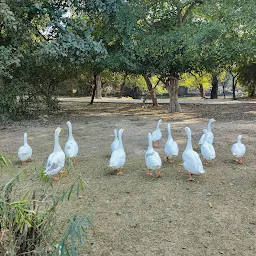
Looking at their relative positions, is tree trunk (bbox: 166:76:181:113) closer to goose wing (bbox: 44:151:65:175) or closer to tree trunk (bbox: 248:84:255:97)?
goose wing (bbox: 44:151:65:175)

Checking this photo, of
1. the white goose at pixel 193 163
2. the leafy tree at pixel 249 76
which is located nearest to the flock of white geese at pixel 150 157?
the white goose at pixel 193 163

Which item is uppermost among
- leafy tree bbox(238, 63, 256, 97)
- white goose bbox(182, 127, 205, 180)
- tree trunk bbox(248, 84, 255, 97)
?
leafy tree bbox(238, 63, 256, 97)

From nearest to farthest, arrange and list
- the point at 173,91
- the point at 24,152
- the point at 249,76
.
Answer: the point at 24,152
the point at 173,91
the point at 249,76

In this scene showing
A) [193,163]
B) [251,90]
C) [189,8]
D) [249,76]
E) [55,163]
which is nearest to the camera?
[193,163]

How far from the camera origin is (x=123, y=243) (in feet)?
11.0

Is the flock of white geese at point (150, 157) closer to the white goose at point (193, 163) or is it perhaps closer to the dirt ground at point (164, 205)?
the white goose at point (193, 163)

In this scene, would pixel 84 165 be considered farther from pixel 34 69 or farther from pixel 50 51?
pixel 34 69

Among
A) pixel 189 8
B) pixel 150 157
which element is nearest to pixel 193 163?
pixel 150 157

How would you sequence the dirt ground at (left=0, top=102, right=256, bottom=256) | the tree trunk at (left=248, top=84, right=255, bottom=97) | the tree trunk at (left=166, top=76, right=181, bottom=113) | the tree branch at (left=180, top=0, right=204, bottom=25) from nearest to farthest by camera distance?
the dirt ground at (left=0, top=102, right=256, bottom=256)
the tree branch at (left=180, top=0, right=204, bottom=25)
the tree trunk at (left=166, top=76, right=181, bottom=113)
the tree trunk at (left=248, top=84, right=255, bottom=97)

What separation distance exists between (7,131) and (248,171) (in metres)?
7.81

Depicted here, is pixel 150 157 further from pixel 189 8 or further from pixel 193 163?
pixel 189 8

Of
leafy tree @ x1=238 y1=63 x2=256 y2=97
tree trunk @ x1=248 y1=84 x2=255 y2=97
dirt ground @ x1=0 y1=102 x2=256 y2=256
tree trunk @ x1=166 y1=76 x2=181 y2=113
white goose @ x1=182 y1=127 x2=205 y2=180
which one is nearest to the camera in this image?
dirt ground @ x1=0 y1=102 x2=256 y2=256

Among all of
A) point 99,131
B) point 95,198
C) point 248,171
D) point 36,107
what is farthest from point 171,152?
point 36,107

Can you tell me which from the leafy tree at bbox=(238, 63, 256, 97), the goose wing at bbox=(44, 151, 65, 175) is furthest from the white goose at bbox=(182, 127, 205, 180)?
the leafy tree at bbox=(238, 63, 256, 97)
